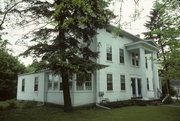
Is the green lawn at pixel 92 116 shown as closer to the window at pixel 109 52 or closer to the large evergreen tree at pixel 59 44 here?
the large evergreen tree at pixel 59 44

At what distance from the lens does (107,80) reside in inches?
555

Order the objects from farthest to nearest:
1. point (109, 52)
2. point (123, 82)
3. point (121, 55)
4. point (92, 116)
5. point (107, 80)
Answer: point (121, 55), point (123, 82), point (109, 52), point (107, 80), point (92, 116)

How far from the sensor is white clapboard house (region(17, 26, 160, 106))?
1270cm

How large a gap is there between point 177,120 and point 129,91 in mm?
8653

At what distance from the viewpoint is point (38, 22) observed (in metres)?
9.71

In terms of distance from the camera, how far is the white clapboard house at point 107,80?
12695 mm

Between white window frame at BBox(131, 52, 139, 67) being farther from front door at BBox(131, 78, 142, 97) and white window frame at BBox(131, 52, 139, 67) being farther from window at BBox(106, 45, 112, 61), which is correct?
window at BBox(106, 45, 112, 61)

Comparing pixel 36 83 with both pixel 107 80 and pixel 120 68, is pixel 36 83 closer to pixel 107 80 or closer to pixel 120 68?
pixel 107 80

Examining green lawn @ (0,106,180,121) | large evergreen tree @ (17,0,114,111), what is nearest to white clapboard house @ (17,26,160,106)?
large evergreen tree @ (17,0,114,111)

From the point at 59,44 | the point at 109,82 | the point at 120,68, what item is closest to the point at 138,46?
the point at 120,68

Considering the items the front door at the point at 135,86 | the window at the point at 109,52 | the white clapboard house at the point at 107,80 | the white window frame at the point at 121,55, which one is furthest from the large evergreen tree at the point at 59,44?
the front door at the point at 135,86

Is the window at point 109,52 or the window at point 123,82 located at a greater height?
the window at point 109,52

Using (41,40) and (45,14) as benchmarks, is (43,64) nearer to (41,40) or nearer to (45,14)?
(41,40)

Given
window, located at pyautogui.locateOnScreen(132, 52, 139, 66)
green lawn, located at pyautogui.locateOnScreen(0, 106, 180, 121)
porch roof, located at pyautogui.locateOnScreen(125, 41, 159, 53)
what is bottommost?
green lawn, located at pyautogui.locateOnScreen(0, 106, 180, 121)
